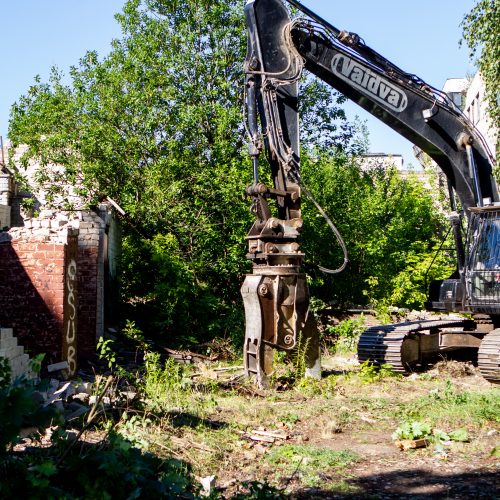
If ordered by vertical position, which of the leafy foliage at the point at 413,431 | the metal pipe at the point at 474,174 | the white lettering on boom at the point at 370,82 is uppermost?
the white lettering on boom at the point at 370,82

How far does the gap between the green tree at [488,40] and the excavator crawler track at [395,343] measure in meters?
7.85

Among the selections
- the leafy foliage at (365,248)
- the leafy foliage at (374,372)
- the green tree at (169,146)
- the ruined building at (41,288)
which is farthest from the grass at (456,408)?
the leafy foliage at (365,248)

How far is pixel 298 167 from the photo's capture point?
432 inches

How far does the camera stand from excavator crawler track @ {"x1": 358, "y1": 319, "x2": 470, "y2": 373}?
448 inches

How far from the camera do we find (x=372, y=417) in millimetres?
8609

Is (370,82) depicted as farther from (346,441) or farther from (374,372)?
(346,441)

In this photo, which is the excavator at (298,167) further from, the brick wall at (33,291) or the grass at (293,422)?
the brick wall at (33,291)

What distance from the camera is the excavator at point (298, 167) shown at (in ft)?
33.9

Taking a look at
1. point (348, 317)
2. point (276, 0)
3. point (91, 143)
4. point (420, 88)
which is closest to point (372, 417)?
point (420, 88)

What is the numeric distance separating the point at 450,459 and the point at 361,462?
84 centimetres

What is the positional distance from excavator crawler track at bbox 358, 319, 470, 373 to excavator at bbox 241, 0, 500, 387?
0.02m

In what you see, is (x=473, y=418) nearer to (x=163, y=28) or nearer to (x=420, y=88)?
(x=420, y=88)

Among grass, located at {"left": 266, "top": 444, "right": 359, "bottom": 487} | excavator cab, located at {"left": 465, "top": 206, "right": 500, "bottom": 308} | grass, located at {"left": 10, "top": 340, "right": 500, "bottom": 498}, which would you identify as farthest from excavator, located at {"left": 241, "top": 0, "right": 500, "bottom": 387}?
grass, located at {"left": 266, "top": 444, "right": 359, "bottom": 487}

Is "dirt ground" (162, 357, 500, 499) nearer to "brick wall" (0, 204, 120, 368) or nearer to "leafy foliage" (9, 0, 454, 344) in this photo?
"brick wall" (0, 204, 120, 368)
